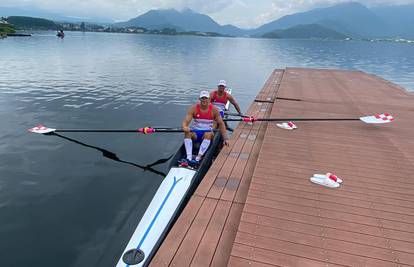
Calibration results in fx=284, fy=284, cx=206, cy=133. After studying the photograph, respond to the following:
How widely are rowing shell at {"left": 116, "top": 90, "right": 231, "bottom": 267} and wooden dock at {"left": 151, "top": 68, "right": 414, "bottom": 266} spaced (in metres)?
0.61

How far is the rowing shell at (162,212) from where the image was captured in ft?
20.2

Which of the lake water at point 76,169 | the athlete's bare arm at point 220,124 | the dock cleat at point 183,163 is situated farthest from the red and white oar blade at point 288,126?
the lake water at point 76,169

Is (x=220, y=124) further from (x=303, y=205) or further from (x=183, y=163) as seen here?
(x=303, y=205)

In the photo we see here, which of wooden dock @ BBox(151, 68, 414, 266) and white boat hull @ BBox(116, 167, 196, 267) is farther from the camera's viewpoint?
white boat hull @ BBox(116, 167, 196, 267)

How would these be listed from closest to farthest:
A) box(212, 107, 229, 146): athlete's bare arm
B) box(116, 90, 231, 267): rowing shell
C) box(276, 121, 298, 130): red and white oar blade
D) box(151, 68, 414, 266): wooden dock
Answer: box(151, 68, 414, 266): wooden dock
box(116, 90, 231, 267): rowing shell
box(212, 107, 229, 146): athlete's bare arm
box(276, 121, 298, 130): red and white oar blade

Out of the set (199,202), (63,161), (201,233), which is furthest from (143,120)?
(201,233)

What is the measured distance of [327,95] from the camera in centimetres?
1980

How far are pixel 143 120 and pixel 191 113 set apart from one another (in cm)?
819

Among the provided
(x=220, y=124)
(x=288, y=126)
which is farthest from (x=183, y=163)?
(x=288, y=126)

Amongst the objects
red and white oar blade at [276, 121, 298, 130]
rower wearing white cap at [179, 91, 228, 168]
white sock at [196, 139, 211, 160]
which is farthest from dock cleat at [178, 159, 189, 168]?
red and white oar blade at [276, 121, 298, 130]

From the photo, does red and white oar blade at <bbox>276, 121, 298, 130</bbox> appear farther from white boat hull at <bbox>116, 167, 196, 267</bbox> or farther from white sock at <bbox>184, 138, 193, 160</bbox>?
white boat hull at <bbox>116, 167, 196, 267</bbox>

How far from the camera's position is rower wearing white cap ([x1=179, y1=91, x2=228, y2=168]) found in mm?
10359

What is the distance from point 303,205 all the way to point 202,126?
5665 millimetres

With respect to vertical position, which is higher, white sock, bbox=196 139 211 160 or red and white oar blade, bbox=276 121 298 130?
red and white oar blade, bbox=276 121 298 130
